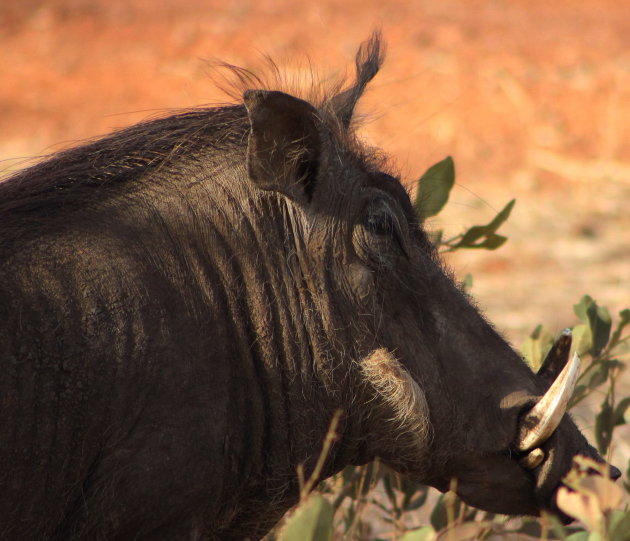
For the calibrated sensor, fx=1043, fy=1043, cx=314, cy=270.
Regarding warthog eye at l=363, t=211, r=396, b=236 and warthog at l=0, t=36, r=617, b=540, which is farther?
warthog eye at l=363, t=211, r=396, b=236

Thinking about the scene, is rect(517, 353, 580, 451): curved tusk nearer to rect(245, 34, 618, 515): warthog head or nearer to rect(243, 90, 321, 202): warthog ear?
rect(245, 34, 618, 515): warthog head

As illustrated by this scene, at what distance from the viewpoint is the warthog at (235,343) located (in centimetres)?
210

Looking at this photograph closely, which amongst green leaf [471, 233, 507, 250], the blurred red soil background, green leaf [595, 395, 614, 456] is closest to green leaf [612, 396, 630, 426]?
green leaf [595, 395, 614, 456]

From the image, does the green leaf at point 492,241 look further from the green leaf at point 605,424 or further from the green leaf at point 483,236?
the green leaf at point 605,424

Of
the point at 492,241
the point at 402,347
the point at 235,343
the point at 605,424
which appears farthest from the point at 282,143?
the point at 605,424

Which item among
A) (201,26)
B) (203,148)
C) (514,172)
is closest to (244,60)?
(201,26)

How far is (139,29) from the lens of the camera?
18.7 metres

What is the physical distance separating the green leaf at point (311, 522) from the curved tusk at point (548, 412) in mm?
769

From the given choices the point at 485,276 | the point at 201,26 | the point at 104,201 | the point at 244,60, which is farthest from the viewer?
the point at 201,26

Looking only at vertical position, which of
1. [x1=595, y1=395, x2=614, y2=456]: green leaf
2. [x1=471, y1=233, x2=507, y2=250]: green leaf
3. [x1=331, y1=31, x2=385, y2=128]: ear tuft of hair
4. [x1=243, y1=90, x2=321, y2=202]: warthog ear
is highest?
[x1=331, y1=31, x2=385, y2=128]: ear tuft of hair

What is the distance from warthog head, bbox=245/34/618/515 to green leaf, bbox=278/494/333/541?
0.59 metres

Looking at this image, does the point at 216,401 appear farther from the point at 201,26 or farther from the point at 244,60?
the point at 201,26

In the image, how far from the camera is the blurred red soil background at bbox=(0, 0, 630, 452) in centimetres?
846

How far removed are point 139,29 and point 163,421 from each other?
686 inches
